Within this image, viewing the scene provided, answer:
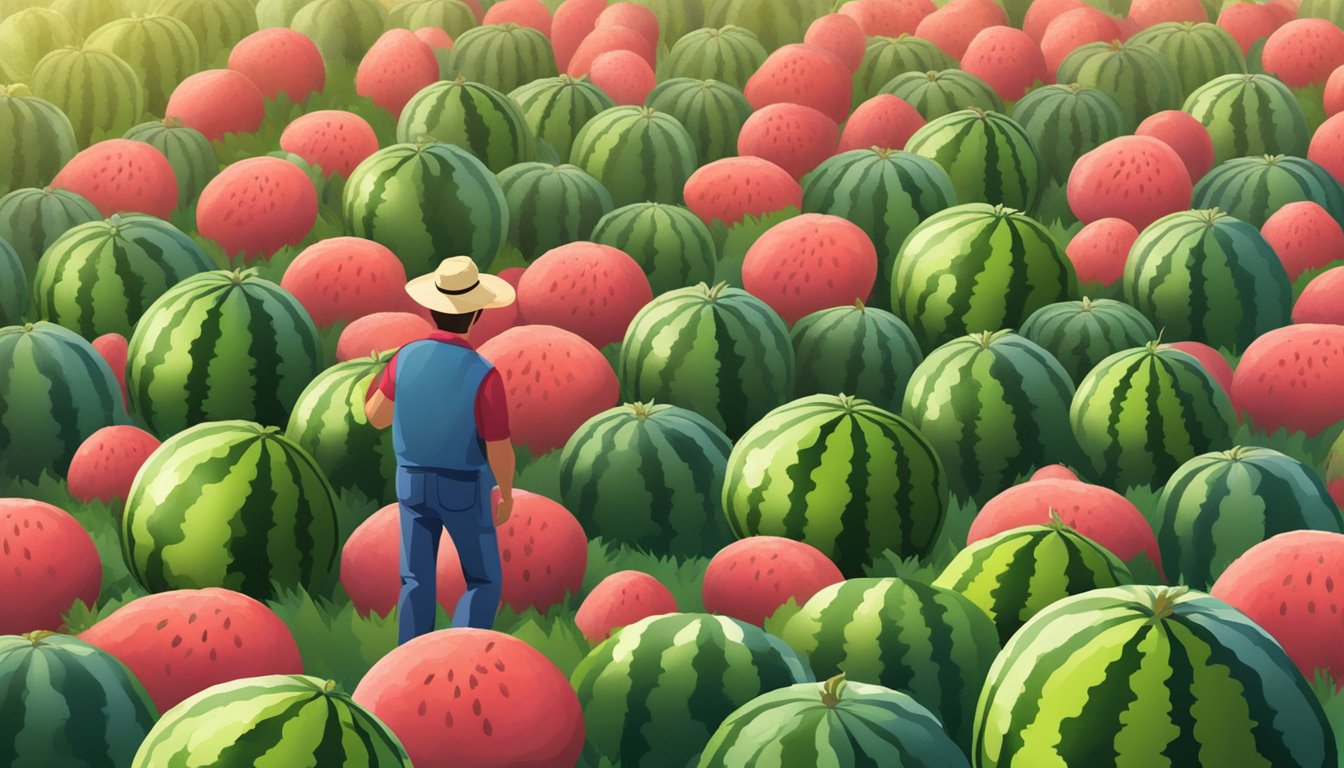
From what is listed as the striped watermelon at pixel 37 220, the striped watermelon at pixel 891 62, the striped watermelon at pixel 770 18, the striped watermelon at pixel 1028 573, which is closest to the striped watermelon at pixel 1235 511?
the striped watermelon at pixel 1028 573

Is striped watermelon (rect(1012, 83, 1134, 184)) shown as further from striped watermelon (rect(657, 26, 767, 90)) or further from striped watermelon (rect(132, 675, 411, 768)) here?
striped watermelon (rect(132, 675, 411, 768))

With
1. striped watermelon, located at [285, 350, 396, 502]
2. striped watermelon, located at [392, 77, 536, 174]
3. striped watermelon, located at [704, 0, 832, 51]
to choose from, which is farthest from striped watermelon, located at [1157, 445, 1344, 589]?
striped watermelon, located at [704, 0, 832, 51]

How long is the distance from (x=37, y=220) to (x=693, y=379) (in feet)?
12.1

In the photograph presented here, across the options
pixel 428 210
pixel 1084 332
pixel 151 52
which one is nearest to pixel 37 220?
pixel 428 210

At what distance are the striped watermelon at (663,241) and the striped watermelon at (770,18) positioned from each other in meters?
4.30

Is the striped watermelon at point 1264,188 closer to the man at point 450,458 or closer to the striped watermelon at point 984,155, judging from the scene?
the striped watermelon at point 984,155

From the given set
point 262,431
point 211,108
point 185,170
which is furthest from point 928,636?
point 211,108

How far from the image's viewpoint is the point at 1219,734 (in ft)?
21.1

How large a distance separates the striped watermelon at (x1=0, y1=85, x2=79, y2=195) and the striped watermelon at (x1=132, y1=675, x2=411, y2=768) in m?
7.01

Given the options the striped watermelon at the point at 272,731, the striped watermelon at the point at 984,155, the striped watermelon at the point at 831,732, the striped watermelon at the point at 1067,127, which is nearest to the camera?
the striped watermelon at the point at 272,731

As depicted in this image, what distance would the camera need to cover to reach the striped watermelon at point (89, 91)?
13617mm

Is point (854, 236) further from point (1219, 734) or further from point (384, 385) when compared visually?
point (1219, 734)

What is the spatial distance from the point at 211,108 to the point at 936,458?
618 centimetres

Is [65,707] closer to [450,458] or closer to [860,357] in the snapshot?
[450,458]
